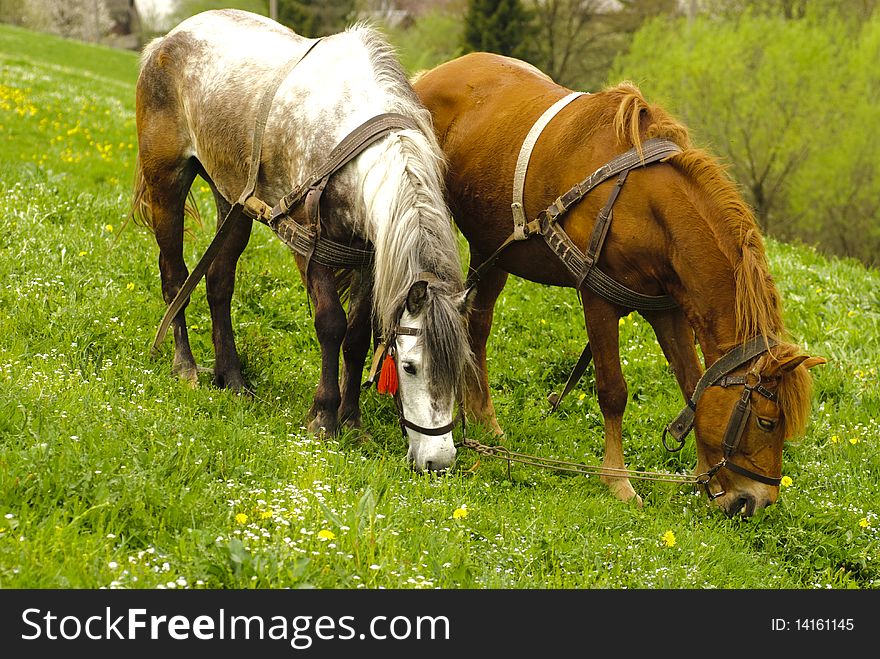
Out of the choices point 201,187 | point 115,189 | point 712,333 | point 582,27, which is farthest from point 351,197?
point 582,27

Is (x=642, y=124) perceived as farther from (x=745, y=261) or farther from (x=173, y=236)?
(x=173, y=236)

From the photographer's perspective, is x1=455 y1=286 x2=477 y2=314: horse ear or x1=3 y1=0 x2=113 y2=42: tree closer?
x1=455 y1=286 x2=477 y2=314: horse ear

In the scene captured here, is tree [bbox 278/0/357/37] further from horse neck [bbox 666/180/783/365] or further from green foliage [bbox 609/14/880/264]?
horse neck [bbox 666/180/783/365]

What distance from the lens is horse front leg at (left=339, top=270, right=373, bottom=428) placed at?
202 inches

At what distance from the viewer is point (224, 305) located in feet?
20.3

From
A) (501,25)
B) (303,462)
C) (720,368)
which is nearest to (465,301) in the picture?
(303,462)

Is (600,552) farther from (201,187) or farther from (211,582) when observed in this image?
(201,187)

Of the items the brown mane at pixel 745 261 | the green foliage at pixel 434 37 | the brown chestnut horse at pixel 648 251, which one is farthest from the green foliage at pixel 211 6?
the brown mane at pixel 745 261

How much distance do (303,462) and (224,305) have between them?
2096 millimetres

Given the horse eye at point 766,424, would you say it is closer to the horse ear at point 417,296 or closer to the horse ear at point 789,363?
the horse ear at point 789,363

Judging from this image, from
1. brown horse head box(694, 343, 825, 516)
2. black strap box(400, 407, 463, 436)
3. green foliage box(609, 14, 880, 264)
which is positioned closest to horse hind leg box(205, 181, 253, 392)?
black strap box(400, 407, 463, 436)

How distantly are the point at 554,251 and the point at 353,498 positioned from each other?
196 cm

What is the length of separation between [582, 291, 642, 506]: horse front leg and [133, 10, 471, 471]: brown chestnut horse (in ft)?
3.56

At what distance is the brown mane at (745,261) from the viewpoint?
4535 millimetres
